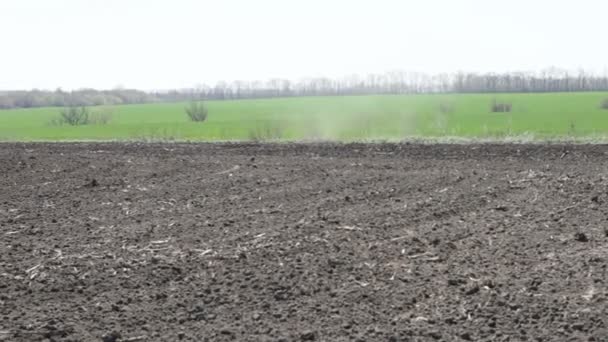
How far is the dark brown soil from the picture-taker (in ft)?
16.2

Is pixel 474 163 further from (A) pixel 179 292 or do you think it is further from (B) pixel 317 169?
(A) pixel 179 292

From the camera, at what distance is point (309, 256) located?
659 centimetres

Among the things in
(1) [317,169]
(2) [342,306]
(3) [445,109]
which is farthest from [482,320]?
(3) [445,109]

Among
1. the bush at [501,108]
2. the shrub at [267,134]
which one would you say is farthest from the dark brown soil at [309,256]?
the bush at [501,108]

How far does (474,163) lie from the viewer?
555 inches

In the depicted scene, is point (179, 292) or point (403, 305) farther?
point (179, 292)

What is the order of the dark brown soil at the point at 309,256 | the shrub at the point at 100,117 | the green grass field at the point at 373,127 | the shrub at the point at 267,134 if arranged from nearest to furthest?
the dark brown soil at the point at 309,256 < the shrub at the point at 267,134 < the green grass field at the point at 373,127 < the shrub at the point at 100,117

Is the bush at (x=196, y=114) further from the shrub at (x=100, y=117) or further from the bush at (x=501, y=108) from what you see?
the bush at (x=501, y=108)

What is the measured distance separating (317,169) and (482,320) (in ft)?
28.0

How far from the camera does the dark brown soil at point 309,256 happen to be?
493 centimetres

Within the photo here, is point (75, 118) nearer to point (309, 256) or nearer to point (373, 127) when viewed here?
point (373, 127)

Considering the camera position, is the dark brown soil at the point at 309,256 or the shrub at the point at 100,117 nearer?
the dark brown soil at the point at 309,256

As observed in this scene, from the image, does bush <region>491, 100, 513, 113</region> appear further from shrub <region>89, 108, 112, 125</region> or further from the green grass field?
shrub <region>89, 108, 112, 125</region>

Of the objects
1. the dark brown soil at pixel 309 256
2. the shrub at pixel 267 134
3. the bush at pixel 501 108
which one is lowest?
the bush at pixel 501 108
